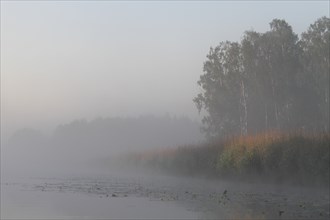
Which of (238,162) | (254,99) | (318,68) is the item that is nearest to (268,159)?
(238,162)

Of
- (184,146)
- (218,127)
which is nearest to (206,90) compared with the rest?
(218,127)

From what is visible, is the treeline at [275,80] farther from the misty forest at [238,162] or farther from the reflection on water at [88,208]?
the reflection on water at [88,208]

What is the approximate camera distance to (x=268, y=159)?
119 feet

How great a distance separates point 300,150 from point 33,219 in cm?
2204

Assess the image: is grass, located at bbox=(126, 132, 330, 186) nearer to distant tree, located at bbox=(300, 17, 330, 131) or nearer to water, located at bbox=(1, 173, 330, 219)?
water, located at bbox=(1, 173, 330, 219)

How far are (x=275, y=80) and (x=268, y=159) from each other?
34.8 m

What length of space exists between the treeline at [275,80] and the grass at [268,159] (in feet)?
59.7

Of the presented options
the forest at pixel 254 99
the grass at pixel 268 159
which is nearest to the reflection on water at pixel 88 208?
the grass at pixel 268 159

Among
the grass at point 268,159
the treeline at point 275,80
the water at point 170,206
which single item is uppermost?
the treeline at point 275,80

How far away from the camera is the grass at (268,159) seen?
104 ft

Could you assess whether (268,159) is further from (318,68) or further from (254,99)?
(254,99)

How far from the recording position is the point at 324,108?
6400 centimetres

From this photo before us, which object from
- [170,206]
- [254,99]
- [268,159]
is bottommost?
[170,206]

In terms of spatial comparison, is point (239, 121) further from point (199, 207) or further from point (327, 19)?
point (199, 207)
